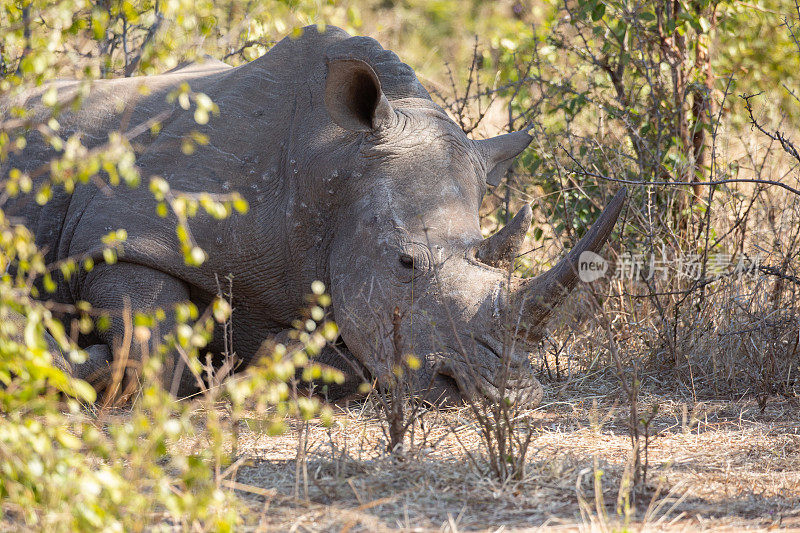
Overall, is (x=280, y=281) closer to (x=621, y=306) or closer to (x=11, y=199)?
(x=11, y=199)

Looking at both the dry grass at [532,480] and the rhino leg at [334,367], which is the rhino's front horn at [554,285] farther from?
the rhino leg at [334,367]

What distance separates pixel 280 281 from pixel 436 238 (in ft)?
3.27

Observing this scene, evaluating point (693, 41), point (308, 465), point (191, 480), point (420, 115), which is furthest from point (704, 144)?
point (191, 480)

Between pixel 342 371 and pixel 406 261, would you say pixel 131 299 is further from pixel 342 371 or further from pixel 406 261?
pixel 406 261

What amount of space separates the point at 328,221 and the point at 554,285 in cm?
126

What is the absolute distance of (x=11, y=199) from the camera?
5.34 meters

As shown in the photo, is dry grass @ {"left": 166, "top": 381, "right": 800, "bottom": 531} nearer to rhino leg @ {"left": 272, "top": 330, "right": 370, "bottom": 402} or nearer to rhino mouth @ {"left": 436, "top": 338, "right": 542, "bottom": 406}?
rhino mouth @ {"left": 436, "top": 338, "right": 542, "bottom": 406}

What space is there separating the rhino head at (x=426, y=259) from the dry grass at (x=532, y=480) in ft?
0.98

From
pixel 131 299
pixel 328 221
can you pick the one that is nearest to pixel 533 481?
pixel 328 221

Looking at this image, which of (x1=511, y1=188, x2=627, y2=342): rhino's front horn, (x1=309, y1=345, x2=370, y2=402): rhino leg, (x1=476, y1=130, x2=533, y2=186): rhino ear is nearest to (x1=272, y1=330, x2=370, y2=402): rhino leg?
(x1=309, y1=345, x2=370, y2=402): rhino leg

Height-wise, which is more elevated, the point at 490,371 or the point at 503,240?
the point at 503,240

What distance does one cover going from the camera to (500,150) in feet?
18.5

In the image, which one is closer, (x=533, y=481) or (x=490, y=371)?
(x=533, y=481)

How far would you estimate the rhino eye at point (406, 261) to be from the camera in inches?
176
